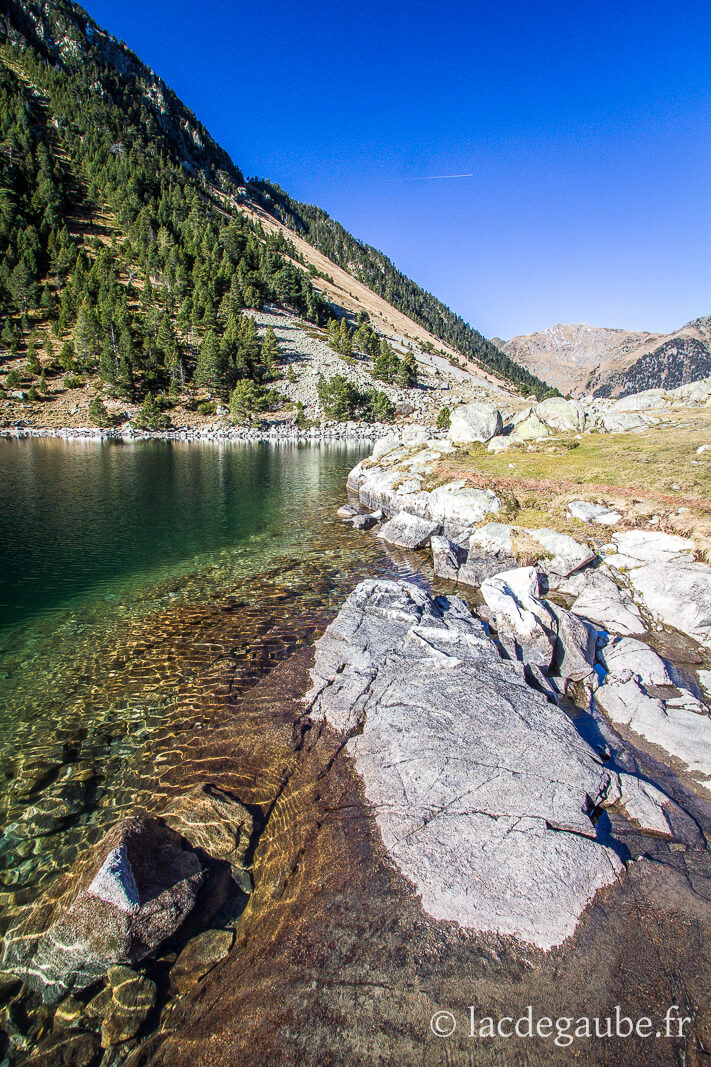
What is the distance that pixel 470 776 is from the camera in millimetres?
7980

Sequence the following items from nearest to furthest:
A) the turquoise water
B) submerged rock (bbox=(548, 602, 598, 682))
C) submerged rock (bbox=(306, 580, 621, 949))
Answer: submerged rock (bbox=(306, 580, 621, 949)), submerged rock (bbox=(548, 602, 598, 682)), the turquoise water

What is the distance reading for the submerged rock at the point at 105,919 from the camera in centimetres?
577

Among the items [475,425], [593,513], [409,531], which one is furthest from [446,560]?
[475,425]

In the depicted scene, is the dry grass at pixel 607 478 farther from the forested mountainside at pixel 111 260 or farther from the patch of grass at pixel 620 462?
the forested mountainside at pixel 111 260

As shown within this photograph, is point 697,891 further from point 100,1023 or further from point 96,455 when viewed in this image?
point 96,455

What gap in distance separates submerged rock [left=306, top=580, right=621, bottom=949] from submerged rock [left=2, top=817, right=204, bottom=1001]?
11.5 feet

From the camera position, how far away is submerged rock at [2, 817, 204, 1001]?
5773mm

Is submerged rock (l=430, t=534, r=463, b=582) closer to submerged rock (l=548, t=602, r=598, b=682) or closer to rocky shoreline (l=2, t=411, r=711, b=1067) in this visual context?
submerged rock (l=548, t=602, r=598, b=682)

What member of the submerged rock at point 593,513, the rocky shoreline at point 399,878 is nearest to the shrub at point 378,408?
the submerged rock at point 593,513

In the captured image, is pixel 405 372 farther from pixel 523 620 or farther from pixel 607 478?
pixel 523 620

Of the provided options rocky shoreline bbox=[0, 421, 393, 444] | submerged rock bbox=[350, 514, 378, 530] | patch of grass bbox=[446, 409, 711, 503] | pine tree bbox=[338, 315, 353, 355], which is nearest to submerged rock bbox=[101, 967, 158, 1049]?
submerged rock bbox=[350, 514, 378, 530]

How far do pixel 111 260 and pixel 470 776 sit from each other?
159985 millimetres

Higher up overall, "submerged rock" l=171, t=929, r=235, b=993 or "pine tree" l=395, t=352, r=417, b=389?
"pine tree" l=395, t=352, r=417, b=389

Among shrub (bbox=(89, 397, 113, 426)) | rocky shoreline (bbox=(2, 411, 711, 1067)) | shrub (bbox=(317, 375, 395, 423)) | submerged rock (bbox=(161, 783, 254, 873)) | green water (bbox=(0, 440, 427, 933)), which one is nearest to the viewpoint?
rocky shoreline (bbox=(2, 411, 711, 1067))
